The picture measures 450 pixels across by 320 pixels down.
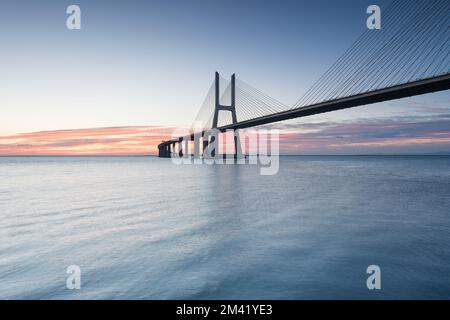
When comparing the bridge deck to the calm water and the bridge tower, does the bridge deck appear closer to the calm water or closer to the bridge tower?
the calm water

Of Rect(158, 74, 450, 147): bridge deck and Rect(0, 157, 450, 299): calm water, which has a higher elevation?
Rect(158, 74, 450, 147): bridge deck

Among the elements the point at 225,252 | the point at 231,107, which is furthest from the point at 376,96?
the point at 231,107

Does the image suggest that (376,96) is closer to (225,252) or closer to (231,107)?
(225,252)

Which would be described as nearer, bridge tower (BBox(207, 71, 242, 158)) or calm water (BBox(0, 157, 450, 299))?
calm water (BBox(0, 157, 450, 299))

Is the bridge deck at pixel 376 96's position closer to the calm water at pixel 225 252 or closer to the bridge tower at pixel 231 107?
the calm water at pixel 225 252

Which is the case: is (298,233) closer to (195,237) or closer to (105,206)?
(195,237)

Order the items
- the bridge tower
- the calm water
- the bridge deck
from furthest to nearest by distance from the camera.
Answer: the bridge tower < the bridge deck < the calm water

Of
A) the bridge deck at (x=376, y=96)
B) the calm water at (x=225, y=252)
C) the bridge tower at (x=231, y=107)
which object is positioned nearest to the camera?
the calm water at (x=225, y=252)

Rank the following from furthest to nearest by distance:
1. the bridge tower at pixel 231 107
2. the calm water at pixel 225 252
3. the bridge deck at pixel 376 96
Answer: the bridge tower at pixel 231 107 < the bridge deck at pixel 376 96 < the calm water at pixel 225 252

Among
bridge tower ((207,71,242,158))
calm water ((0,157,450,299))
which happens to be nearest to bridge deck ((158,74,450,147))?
calm water ((0,157,450,299))

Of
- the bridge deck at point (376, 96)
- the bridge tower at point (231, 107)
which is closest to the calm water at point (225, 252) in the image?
the bridge deck at point (376, 96)

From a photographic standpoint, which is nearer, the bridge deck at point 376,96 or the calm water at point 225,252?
the calm water at point 225,252
